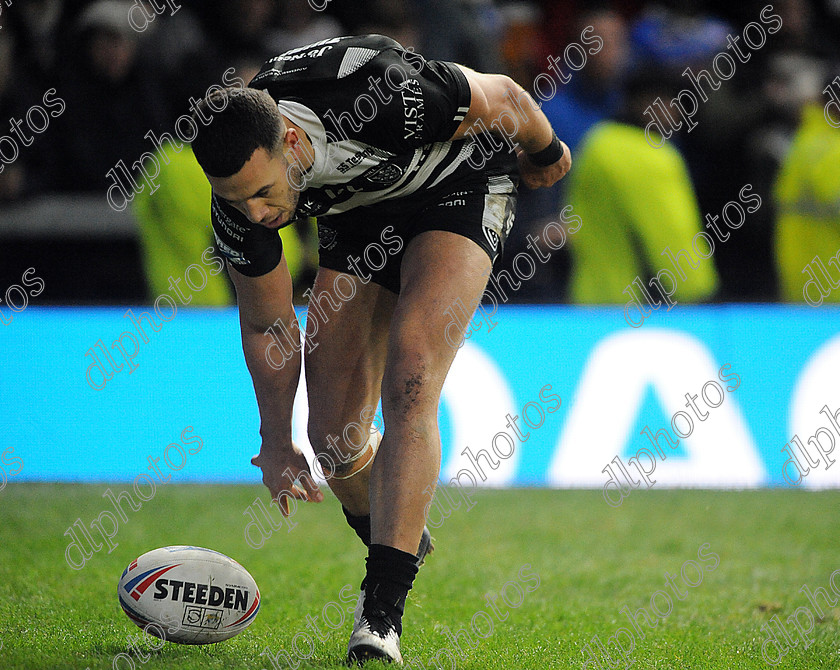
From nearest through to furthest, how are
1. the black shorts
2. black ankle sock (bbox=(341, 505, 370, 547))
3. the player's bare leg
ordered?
the player's bare leg, the black shorts, black ankle sock (bbox=(341, 505, 370, 547))

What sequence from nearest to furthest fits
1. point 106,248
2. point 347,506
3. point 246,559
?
point 347,506 < point 246,559 < point 106,248

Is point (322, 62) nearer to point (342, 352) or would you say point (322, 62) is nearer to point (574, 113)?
point (342, 352)

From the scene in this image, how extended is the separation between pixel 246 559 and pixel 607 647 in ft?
7.68

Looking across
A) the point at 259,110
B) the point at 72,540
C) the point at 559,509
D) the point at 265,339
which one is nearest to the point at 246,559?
the point at 72,540

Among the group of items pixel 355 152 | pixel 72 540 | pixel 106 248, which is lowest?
pixel 72 540

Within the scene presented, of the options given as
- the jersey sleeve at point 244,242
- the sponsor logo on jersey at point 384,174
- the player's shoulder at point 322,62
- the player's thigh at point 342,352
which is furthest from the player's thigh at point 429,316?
the player's shoulder at point 322,62

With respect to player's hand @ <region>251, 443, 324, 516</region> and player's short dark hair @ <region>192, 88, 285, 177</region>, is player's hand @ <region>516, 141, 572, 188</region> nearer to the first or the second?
player's short dark hair @ <region>192, 88, 285, 177</region>

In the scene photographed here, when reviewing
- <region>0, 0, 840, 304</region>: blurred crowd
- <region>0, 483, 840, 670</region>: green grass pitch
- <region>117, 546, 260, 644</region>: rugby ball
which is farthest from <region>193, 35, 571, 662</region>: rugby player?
<region>0, 0, 840, 304</region>: blurred crowd

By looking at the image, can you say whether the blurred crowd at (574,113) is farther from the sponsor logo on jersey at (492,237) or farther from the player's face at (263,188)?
the player's face at (263,188)

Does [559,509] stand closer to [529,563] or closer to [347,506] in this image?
[529,563]

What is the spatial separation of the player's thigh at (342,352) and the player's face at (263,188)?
75cm

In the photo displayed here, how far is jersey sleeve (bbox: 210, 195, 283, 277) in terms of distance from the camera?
3.88 metres

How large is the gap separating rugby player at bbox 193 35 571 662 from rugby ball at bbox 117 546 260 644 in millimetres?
377

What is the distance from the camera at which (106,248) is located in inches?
386
